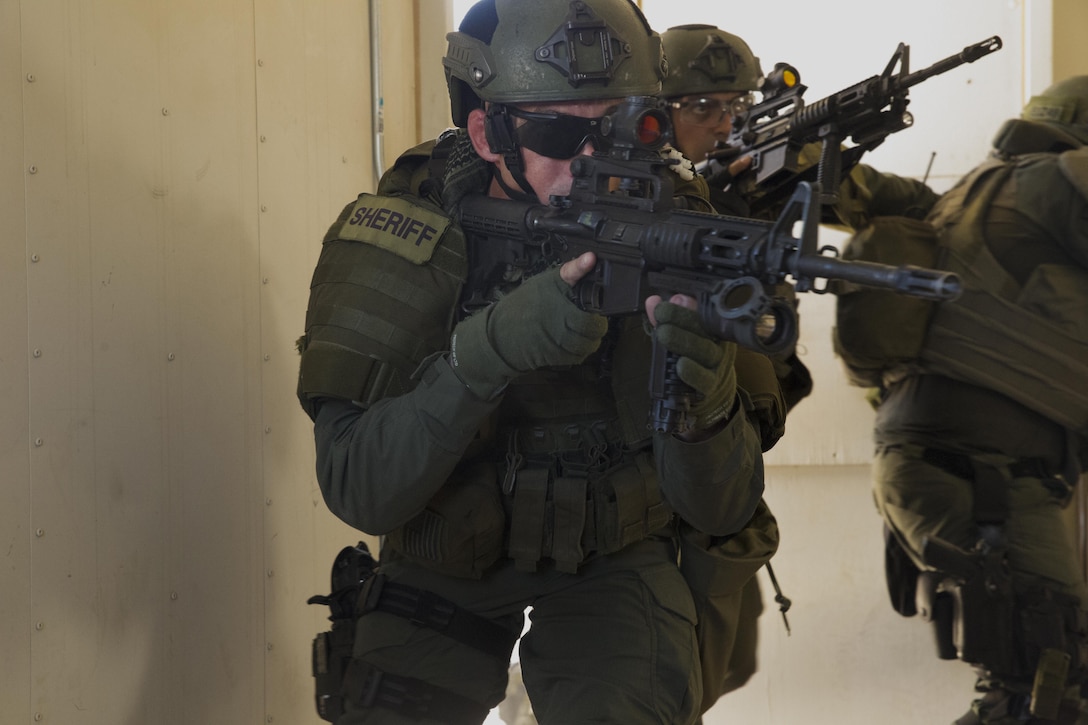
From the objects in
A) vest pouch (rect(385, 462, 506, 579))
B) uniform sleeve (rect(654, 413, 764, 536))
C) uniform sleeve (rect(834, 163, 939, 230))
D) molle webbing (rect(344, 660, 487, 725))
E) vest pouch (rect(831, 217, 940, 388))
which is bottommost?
molle webbing (rect(344, 660, 487, 725))

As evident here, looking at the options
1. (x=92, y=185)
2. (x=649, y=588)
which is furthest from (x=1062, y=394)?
(x=92, y=185)

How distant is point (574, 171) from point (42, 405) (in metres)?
0.98

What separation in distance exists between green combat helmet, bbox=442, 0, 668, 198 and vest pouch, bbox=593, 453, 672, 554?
0.54m

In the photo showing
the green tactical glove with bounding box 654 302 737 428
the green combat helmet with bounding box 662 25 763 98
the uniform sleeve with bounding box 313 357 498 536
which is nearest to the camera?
the green tactical glove with bounding box 654 302 737 428

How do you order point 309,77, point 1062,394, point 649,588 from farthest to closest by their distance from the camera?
point 1062,394
point 309,77
point 649,588

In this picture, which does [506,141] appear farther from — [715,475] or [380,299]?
[715,475]

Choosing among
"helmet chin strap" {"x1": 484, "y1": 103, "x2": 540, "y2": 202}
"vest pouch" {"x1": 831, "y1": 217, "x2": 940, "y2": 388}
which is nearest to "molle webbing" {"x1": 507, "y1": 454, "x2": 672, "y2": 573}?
"helmet chin strap" {"x1": 484, "y1": 103, "x2": 540, "y2": 202}

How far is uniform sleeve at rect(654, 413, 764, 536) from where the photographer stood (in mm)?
1854

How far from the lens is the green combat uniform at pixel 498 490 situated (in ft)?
6.44

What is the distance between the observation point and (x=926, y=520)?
3.44m

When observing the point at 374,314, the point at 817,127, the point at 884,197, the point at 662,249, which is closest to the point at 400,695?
the point at 374,314

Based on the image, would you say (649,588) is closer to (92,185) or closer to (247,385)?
(247,385)

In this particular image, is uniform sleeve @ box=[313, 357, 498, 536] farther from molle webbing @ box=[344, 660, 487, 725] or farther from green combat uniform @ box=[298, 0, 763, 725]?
molle webbing @ box=[344, 660, 487, 725]

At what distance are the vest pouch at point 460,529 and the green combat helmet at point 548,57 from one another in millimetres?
539
